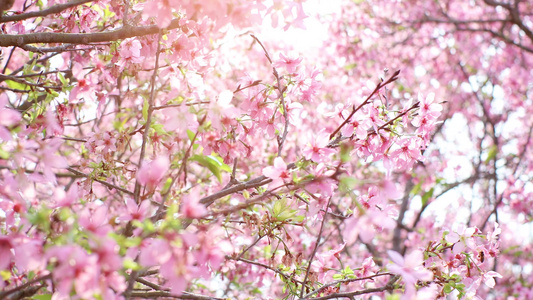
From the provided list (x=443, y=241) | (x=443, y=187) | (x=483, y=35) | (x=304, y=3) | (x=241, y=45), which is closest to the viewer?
(x=304, y=3)

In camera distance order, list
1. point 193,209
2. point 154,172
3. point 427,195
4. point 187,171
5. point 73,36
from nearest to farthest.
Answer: point 193,209, point 154,172, point 73,36, point 187,171, point 427,195

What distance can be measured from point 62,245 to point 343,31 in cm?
844

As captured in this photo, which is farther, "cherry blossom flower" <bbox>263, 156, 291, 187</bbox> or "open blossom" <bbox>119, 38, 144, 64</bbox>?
"open blossom" <bbox>119, 38, 144, 64</bbox>

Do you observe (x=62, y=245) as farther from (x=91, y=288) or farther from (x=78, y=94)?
(x=78, y=94)

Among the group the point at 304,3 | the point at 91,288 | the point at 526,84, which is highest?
the point at 526,84

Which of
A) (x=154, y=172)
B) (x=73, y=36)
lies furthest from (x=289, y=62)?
(x=154, y=172)

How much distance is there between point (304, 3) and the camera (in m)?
1.74

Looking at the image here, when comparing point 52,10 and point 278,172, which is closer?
point 278,172

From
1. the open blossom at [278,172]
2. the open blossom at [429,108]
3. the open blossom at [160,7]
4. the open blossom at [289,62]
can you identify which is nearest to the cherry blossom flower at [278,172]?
the open blossom at [278,172]

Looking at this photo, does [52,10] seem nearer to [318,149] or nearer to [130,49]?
[130,49]

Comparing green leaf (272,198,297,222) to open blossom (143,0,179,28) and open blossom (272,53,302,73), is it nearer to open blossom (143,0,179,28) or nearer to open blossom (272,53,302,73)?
open blossom (272,53,302,73)

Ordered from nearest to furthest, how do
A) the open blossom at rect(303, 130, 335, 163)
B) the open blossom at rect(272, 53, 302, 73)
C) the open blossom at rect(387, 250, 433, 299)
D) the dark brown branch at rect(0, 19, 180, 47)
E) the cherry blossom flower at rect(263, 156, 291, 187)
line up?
the open blossom at rect(387, 250, 433, 299)
the cherry blossom flower at rect(263, 156, 291, 187)
the open blossom at rect(303, 130, 335, 163)
the dark brown branch at rect(0, 19, 180, 47)
the open blossom at rect(272, 53, 302, 73)

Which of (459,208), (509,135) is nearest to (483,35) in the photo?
(509,135)

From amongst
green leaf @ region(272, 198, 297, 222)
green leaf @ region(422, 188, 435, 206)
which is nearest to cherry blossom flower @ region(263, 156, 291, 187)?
green leaf @ region(272, 198, 297, 222)
